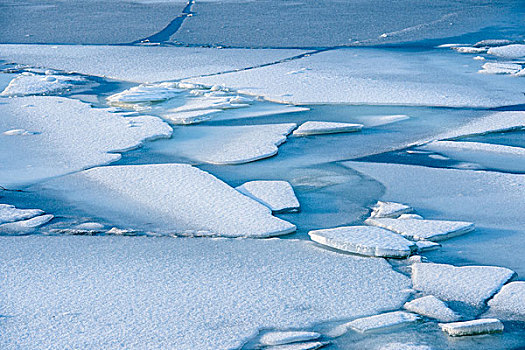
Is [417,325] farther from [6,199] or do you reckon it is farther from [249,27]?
[249,27]

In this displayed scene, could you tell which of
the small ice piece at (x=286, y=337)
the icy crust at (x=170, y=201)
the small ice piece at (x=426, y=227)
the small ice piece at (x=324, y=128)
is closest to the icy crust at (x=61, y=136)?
the icy crust at (x=170, y=201)

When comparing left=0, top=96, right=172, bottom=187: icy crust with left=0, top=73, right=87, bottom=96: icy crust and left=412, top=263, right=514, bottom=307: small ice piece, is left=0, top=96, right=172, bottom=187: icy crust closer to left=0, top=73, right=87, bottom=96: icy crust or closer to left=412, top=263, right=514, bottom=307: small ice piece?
left=0, top=73, right=87, bottom=96: icy crust

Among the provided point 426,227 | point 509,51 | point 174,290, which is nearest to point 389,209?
point 426,227

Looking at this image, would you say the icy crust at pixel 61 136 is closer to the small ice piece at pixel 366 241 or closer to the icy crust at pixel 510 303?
the small ice piece at pixel 366 241

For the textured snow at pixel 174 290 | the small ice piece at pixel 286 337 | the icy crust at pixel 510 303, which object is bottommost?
the icy crust at pixel 510 303

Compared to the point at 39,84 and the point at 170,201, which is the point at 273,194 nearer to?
the point at 170,201

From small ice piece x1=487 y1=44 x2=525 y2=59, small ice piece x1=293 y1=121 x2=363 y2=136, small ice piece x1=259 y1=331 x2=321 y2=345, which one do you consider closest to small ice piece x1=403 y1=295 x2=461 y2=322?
small ice piece x1=259 y1=331 x2=321 y2=345
